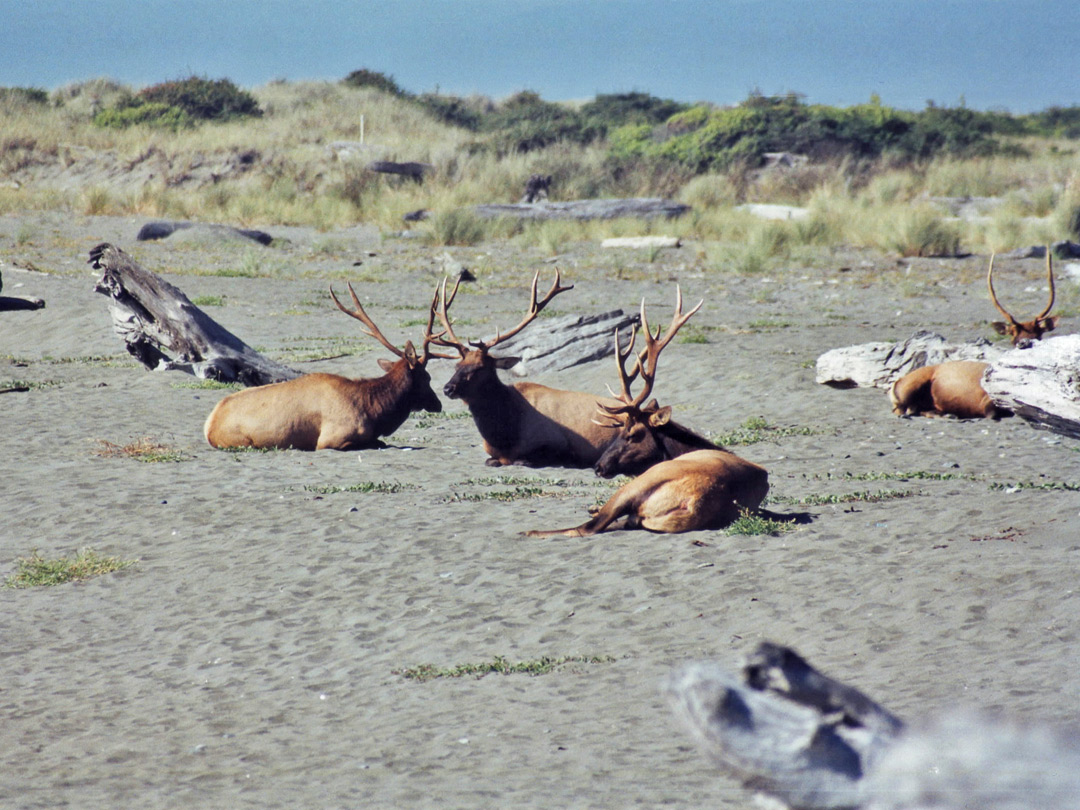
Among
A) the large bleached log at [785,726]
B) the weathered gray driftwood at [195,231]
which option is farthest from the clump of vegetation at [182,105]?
the large bleached log at [785,726]

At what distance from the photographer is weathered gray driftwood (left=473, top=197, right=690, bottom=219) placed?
88.7 ft

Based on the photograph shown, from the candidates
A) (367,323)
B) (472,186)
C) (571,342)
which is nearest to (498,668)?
(367,323)

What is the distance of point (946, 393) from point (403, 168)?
25004mm

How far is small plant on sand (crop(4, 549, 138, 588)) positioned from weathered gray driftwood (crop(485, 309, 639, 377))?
21.5 ft

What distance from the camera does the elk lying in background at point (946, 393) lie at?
32.5ft

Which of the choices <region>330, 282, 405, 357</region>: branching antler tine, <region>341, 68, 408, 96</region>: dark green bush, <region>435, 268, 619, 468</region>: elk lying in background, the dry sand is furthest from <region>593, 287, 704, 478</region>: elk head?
<region>341, 68, 408, 96</region>: dark green bush

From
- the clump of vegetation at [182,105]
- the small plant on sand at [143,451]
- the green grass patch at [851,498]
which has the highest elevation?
the clump of vegetation at [182,105]

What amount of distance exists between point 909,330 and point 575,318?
4.82 meters

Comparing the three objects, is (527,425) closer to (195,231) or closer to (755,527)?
(755,527)

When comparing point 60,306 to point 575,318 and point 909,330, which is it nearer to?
point 575,318

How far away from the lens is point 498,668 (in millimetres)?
4715

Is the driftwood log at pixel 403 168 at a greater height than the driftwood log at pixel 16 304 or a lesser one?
greater

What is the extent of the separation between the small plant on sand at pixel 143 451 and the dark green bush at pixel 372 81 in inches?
1902

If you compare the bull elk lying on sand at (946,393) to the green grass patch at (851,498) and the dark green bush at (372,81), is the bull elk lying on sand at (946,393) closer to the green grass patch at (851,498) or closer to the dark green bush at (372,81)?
the green grass patch at (851,498)
